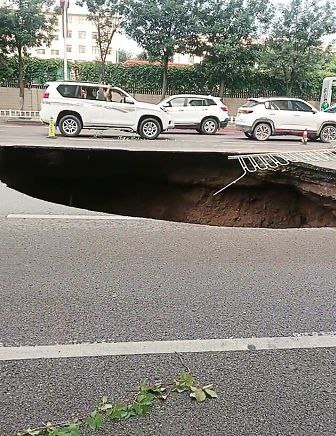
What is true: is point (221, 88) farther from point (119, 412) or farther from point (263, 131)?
point (119, 412)

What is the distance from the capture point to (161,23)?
2775 centimetres

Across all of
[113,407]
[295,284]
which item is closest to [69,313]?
[113,407]

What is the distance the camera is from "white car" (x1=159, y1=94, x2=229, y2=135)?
2058cm

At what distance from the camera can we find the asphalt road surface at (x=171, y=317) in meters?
2.72

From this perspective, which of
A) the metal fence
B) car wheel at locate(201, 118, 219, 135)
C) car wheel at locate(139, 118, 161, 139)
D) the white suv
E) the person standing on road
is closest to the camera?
car wheel at locate(139, 118, 161, 139)

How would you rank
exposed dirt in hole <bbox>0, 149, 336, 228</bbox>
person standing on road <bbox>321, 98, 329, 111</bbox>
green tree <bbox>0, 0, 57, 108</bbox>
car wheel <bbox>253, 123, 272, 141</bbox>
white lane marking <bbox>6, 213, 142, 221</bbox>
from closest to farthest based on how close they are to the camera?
1. white lane marking <bbox>6, 213, 142, 221</bbox>
2. exposed dirt in hole <bbox>0, 149, 336, 228</bbox>
3. car wheel <bbox>253, 123, 272, 141</bbox>
4. green tree <bbox>0, 0, 57, 108</bbox>
5. person standing on road <bbox>321, 98, 329, 111</bbox>

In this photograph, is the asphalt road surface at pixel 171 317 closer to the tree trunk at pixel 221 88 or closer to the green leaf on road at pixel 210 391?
the green leaf on road at pixel 210 391

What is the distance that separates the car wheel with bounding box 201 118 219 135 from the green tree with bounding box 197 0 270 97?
9087mm

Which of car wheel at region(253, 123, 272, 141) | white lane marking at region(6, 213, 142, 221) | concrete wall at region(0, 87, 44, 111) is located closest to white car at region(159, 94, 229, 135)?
car wheel at region(253, 123, 272, 141)

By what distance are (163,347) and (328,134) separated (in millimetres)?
17883

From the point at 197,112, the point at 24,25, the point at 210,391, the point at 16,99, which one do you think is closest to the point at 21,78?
the point at 16,99

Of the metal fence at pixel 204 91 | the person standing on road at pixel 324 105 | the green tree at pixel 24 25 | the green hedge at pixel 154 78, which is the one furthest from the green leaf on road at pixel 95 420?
the metal fence at pixel 204 91

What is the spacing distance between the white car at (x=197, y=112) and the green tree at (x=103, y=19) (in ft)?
33.6

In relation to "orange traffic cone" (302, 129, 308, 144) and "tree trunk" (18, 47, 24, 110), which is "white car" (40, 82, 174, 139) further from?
"tree trunk" (18, 47, 24, 110)
